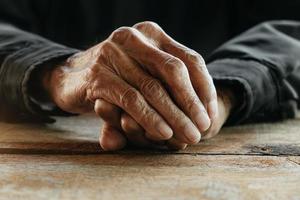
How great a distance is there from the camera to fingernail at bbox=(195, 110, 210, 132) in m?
0.70

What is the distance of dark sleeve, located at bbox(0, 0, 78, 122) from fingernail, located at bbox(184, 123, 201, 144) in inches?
12.1

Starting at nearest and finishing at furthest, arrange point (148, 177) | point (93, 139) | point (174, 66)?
1. point (148, 177)
2. point (174, 66)
3. point (93, 139)

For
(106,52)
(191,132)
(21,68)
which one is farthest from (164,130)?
(21,68)

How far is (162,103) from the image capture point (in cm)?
69

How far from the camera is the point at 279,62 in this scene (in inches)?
40.6

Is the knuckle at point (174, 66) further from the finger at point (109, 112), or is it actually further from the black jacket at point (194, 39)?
the black jacket at point (194, 39)

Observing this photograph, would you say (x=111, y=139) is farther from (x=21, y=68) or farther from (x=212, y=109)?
(x=21, y=68)

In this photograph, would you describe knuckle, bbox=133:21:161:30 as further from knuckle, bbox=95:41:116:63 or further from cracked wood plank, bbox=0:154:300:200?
cracked wood plank, bbox=0:154:300:200

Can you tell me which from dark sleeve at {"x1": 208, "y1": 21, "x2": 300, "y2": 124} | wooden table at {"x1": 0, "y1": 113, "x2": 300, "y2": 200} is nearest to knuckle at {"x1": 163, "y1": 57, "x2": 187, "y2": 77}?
wooden table at {"x1": 0, "y1": 113, "x2": 300, "y2": 200}

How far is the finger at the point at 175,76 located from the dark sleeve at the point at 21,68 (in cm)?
22

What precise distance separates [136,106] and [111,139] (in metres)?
0.07

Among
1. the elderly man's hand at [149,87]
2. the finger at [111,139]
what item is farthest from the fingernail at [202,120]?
the finger at [111,139]

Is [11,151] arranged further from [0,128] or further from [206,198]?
[206,198]

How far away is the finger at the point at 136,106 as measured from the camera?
2.26ft
